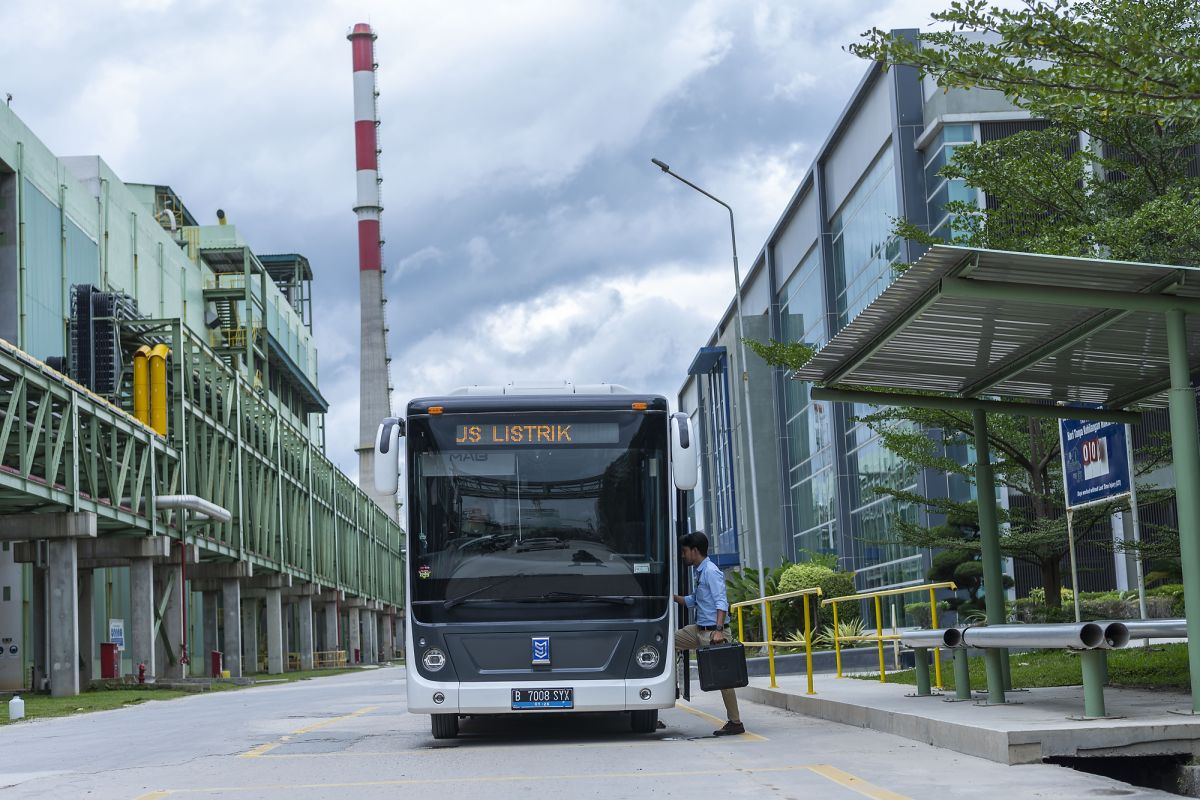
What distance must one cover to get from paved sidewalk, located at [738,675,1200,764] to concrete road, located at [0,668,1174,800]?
20 cm

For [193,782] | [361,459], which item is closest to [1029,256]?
[193,782]

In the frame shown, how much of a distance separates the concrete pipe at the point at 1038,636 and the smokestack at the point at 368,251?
247ft

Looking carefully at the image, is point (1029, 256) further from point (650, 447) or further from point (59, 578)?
point (59, 578)

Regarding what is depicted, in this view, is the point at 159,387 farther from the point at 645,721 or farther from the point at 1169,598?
the point at 645,721

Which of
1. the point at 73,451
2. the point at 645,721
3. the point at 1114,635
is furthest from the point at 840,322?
the point at 1114,635

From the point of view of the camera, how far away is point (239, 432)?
52.8 metres

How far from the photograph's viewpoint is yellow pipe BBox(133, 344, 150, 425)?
43.6 m

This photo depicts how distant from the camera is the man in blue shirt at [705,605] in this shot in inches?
518

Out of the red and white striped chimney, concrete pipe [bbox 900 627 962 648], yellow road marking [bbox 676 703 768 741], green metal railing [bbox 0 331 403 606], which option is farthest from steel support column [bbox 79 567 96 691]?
the red and white striped chimney

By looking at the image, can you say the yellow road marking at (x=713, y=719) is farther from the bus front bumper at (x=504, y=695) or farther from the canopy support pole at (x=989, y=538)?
the canopy support pole at (x=989, y=538)

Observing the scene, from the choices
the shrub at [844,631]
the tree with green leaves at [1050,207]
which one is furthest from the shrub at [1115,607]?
the shrub at [844,631]

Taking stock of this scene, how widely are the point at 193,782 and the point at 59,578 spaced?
26.5m

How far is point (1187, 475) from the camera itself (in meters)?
10.3

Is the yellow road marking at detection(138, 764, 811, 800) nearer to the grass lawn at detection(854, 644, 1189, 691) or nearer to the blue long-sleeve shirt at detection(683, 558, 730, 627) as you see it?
the blue long-sleeve shirt at detection(683, 558, 730, 627)
